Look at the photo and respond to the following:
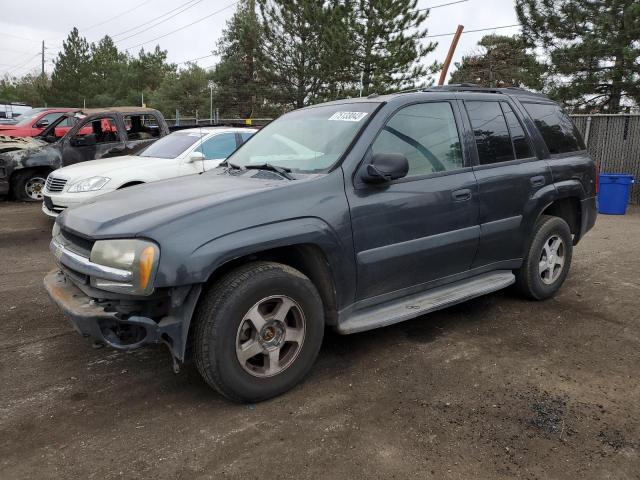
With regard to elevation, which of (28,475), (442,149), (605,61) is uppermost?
(605,61)

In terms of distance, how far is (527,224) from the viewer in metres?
4.50

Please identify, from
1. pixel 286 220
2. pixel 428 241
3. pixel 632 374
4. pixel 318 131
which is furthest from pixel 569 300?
pixel 286 220

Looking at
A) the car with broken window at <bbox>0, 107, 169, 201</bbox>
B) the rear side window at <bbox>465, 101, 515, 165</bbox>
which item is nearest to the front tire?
the rear side window at <bbox>465, 101, 515, 165</bbox>

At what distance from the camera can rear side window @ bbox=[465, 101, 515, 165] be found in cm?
421

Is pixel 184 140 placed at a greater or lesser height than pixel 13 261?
greater

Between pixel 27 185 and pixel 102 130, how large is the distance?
1.86 meters

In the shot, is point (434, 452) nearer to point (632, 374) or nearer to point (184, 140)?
point (632, 374)

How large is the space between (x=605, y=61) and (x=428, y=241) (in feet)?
46.1

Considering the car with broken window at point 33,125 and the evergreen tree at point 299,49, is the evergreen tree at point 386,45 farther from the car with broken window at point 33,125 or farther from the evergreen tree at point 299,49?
the car with broken window at point 33,125

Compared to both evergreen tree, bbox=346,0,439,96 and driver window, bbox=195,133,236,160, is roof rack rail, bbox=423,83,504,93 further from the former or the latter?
evergreen tree, bbox=346,0,439,96

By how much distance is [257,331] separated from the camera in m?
3.01

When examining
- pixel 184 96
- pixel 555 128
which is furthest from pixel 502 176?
pixel 184 96

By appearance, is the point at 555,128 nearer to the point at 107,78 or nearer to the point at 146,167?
the point at 146,167

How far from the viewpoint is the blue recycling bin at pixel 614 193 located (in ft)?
34.2
